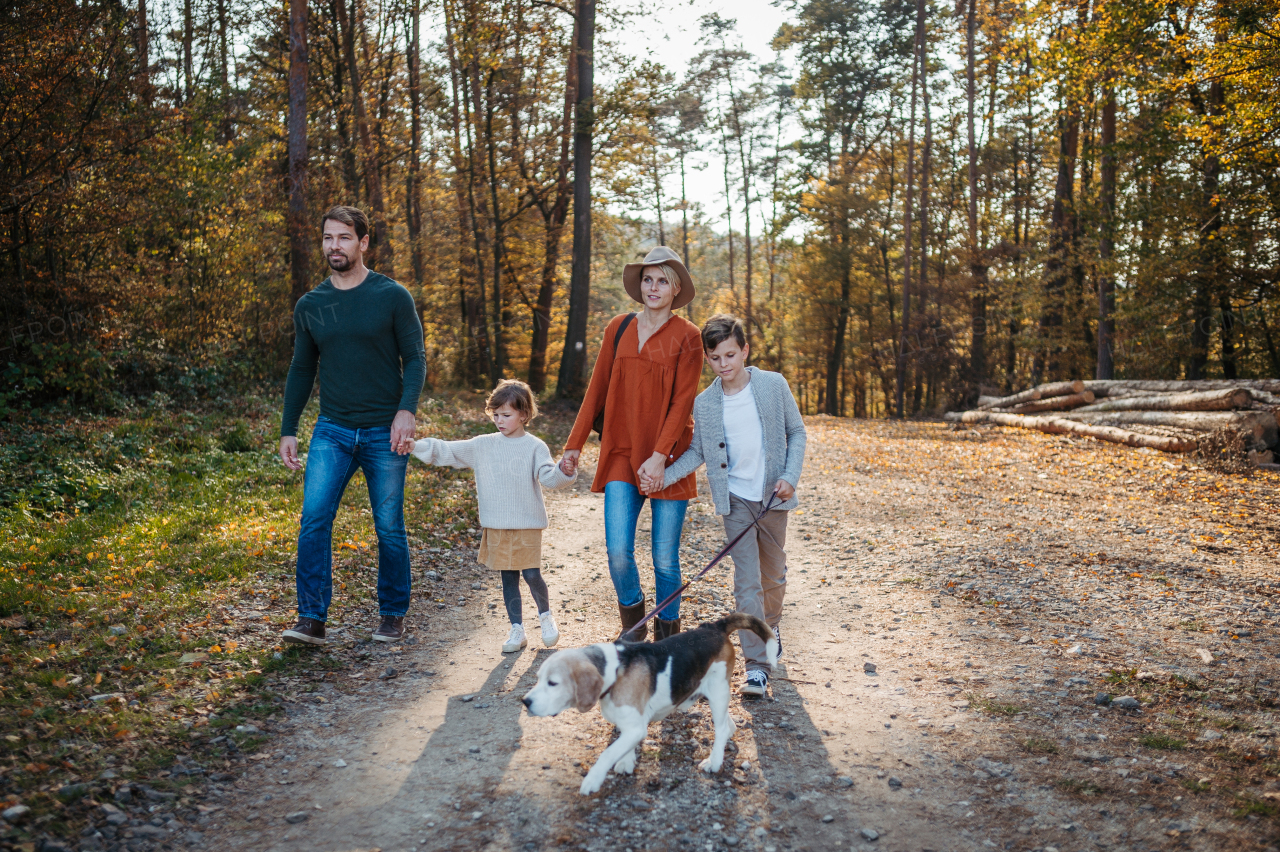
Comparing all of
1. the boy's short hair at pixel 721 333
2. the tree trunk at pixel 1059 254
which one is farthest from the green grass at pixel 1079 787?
the tree trunk at pixel 1059 254

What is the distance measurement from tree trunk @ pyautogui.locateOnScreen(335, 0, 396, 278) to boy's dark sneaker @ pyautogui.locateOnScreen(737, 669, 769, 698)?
16.1 meters

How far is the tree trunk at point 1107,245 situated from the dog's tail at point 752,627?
2057cm

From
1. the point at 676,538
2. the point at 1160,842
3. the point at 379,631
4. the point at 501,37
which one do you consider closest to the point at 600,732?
the point at 676,538

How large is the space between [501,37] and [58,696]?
19324mm

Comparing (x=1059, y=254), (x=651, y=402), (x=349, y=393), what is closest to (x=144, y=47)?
(x=349, y=393)

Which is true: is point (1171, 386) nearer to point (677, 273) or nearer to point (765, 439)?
point (765, 439)

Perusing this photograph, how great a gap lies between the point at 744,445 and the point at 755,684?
1.43 m

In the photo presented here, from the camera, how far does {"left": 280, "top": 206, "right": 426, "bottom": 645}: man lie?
16.4ft

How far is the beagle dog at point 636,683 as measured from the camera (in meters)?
3.15

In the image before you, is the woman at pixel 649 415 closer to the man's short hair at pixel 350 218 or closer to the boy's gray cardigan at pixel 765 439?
the boy's gray cardigan at pixel 765 439

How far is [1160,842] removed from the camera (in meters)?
3.07

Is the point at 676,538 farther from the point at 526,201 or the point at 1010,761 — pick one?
the point at 526,201

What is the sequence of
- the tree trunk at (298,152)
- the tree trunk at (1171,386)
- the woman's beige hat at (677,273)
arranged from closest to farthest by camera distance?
the woman's beige hat at (677,273) → the tree trunk at (1171,386) → the tree trunk at (298,152)

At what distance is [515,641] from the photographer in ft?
17.7
